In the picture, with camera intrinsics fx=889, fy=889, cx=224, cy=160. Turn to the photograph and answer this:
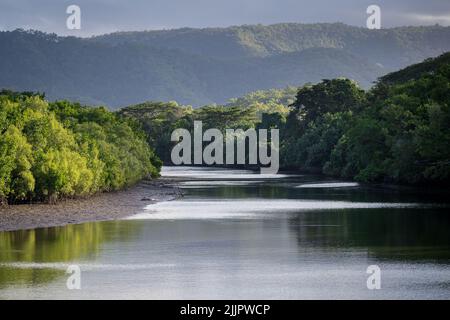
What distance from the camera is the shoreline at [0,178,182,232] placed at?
4788 cm

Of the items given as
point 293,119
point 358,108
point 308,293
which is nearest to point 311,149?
point 358,108

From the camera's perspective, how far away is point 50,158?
193 ft

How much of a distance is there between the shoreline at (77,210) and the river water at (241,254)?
1.56 metres

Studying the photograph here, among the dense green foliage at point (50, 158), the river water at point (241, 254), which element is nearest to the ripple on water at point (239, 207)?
the river water at point (241, 254)

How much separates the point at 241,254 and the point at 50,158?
25236 millimetres

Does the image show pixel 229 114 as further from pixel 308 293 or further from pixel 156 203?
pixel 308 293

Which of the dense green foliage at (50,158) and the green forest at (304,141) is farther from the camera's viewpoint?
the green forest at (304,141)

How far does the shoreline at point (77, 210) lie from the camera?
47875 mm

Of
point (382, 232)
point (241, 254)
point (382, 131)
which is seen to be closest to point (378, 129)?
point (382, 131)

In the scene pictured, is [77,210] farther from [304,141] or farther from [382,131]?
[304,141]

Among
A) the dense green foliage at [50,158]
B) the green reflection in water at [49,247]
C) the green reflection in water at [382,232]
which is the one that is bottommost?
the green reflection in water at [382,232]

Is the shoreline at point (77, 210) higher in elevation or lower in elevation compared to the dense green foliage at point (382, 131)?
lower

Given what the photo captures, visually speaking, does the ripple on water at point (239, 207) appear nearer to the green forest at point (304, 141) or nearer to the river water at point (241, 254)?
the river water at point (241, 254)

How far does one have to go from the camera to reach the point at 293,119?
152 m
